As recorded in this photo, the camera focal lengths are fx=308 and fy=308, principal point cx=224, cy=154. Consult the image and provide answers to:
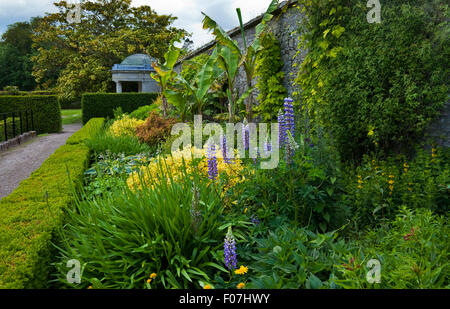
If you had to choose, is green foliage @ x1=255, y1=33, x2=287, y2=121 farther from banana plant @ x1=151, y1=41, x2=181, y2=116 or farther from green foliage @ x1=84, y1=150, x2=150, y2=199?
green foliage @ x1=84, y1=150, x2=150, y2=199

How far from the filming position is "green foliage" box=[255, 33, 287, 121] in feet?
25.6

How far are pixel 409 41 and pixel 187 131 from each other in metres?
4.67

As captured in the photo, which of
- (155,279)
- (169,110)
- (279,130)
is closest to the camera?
(155,279)

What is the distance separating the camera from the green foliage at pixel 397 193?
3.24 meters

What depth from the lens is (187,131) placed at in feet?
23.7

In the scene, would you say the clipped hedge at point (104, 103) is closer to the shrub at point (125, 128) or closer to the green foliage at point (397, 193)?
the shrub at point (125, 128)

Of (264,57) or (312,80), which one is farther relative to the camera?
(264,57)

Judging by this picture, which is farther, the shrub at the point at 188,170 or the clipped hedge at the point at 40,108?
the clipped hedge at the point at 40,108

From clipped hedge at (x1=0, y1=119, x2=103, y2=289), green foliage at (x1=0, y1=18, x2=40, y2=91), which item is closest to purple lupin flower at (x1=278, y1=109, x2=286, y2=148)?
clipped hedge at (x1=0, y1=119, x2=103, y2=289)

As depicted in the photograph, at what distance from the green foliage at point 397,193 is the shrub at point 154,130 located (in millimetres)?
4405

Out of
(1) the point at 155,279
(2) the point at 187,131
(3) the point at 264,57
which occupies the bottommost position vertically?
(1) the point at 155,279

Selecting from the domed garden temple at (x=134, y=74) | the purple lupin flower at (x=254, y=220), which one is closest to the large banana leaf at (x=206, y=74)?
the purple lupin flower at (x=254, y=220)
